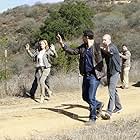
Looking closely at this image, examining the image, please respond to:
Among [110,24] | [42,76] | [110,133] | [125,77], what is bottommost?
[110,133]

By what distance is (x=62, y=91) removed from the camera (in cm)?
1634

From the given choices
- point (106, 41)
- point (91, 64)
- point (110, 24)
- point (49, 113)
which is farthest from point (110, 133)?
point (110, 24)

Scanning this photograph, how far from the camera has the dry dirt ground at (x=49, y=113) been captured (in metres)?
10.6

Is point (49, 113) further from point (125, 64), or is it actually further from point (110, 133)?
point (125, 64)

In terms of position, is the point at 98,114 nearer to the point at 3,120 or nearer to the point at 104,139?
the point at 3,120

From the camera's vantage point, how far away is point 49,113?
483 inches

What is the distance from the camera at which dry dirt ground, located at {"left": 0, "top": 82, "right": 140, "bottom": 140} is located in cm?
1062

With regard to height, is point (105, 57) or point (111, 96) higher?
point (105, 57)

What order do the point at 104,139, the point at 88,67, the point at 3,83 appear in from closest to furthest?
the point at 104,139
the point at 88,67
the point at 3,83

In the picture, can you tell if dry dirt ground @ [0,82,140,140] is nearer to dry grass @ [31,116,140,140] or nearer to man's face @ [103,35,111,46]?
dry grass @ [31,116,140,140]

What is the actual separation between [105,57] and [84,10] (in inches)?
911

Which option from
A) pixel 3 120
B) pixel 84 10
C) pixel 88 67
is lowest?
pixel 3 120

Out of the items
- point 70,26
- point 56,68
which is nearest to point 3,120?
point 56,68

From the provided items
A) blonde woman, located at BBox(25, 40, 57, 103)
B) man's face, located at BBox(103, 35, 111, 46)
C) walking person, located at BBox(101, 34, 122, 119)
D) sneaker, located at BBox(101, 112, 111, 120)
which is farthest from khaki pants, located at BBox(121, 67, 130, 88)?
man's face, located at BBox(103, 35, 111, 46)
